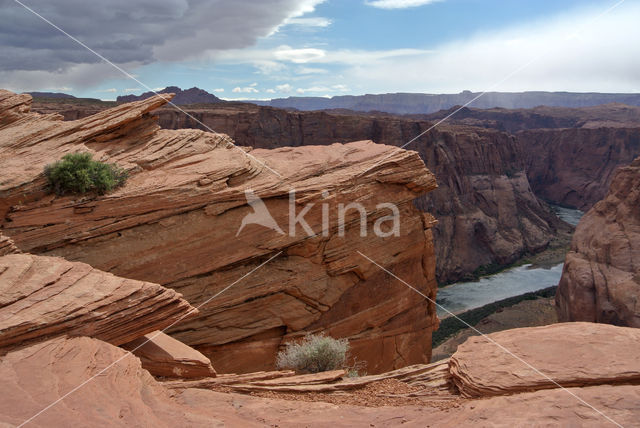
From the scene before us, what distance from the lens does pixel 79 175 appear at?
12.7m

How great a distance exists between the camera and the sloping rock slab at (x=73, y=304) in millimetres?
7465

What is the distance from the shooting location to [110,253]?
12617mm

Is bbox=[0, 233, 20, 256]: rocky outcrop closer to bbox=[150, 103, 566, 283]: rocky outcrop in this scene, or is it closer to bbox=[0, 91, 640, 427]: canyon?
bbox=[0, 91, 640, 427]: canyon

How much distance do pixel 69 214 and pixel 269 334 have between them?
6860mm

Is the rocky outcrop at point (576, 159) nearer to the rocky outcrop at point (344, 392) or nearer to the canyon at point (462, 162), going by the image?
the canyon at point (462, 162)

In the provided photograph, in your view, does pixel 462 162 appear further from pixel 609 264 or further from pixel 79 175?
pixel 79 175

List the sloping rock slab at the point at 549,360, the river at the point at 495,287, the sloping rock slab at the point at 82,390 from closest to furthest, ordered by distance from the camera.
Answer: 1. the sloping rock slab at the point at 82,390
2. the sloping rock slab at the point at 549,360
3. the river at the point at 495,287

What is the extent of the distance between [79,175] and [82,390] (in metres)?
8.06

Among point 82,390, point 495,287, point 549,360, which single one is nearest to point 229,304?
point 82,390

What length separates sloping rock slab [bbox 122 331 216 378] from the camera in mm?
8898

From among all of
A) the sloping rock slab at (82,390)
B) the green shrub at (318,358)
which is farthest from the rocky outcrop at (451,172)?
the sloping rock slab at (82,390)

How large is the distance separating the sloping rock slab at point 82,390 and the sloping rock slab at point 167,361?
3.58 feet

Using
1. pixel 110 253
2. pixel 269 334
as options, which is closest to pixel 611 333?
A: pixel 269 334

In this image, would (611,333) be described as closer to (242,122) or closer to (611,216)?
(611,216)
